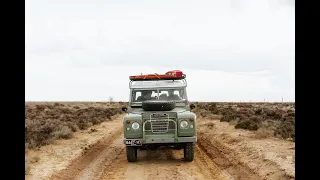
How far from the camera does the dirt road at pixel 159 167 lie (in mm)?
10773

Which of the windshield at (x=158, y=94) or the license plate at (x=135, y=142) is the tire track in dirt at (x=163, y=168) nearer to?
the license plate at (x=135, y=142)

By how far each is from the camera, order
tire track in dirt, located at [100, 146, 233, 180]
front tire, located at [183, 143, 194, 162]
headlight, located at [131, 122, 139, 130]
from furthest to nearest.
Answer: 1. front tire, located at [183, 143, 194, 162]
2. headlight, located at [131, 122, 139, 130]
3. tire track in dirt, located at [100, 146, 233, 180]

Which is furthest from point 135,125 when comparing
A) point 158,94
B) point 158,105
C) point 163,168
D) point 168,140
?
point 158,94

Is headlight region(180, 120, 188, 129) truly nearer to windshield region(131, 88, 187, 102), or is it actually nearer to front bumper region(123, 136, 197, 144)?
front bumper region(123, 136, 197, 144)

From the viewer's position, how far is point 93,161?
13539 millimetres

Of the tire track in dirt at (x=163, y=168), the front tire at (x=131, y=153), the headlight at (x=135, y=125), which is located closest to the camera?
the tire track in dirt at (x=163, y=168)

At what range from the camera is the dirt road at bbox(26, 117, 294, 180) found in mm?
10773

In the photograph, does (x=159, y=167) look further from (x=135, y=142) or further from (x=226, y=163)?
(x=226, y=163)

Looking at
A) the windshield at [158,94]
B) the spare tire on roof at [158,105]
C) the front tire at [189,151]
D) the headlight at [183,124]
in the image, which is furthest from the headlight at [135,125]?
the front tire at [189,151]

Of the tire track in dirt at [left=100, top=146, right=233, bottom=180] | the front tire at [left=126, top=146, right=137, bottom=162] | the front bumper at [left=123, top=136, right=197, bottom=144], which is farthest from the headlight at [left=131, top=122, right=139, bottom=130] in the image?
the tire track in dirt at [left=100, top=146, right=233, bottom=180]

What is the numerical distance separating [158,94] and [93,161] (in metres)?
3.44

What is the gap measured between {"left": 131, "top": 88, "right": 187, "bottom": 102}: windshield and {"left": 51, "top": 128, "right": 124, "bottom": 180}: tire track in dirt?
8.39ft

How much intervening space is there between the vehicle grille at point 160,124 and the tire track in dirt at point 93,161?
2.04 m
